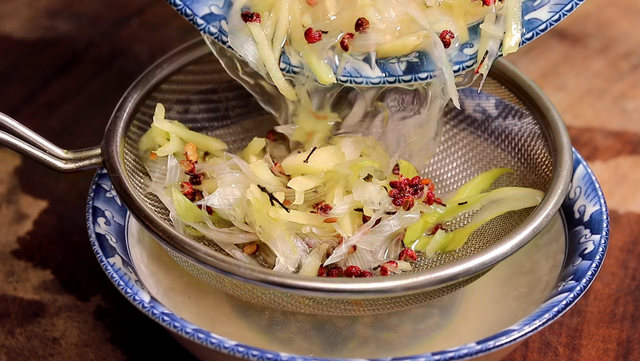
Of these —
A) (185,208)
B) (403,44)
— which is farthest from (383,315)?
(403,44)

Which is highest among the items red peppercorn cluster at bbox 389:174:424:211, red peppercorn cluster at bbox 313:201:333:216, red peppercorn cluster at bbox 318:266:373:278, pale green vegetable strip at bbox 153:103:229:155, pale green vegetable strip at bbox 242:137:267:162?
pale green vegetable strip at bbox 153:103:229:155

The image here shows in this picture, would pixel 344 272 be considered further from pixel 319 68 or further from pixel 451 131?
pixel 451 131

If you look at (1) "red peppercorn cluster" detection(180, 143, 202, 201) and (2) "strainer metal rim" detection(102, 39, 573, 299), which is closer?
(2) "strainer metal rim" detection(102, 39, 573, 299)

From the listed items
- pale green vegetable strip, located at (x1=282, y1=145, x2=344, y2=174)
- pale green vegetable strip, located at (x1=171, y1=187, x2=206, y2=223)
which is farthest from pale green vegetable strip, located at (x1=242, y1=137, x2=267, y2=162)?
pale green vegetable strip, located at (x1=171, y1=187, x2=206, y2=223)

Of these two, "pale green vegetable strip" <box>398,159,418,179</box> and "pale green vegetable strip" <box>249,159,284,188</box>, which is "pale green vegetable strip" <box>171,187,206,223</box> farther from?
"pale green vegetable strip" <box>398,159,418,179</box>

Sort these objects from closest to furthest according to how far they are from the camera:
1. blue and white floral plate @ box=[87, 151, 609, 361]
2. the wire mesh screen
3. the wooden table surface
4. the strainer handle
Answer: the strainer handle → blue and white floral plate @ box=[87, 151, 609, 361] → the wooden table surface → the wire mesh screen

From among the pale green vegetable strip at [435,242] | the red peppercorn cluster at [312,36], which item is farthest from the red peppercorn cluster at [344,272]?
the red peppercorn cluster at [312,36]

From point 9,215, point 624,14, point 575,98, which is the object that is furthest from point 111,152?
point 624,14
